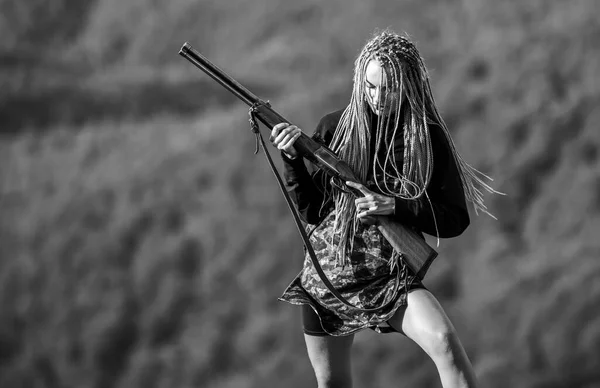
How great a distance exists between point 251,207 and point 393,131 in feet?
16.5

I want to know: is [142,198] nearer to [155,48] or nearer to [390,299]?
[155,48]

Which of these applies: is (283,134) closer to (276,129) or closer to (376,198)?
(276,129)

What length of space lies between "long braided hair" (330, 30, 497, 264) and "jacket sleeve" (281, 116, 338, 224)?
69 mm

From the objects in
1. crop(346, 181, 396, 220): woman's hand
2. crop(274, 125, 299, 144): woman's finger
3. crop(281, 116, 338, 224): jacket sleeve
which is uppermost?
crop(274, 125, 299, 144): woman's finger

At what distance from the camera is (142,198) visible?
27.5 ft


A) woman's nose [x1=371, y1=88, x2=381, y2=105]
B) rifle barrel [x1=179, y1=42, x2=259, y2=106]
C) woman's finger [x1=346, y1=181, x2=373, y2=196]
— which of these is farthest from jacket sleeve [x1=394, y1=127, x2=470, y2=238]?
rifle barrel [x1=179, y1=42, x2=259, y2=106]

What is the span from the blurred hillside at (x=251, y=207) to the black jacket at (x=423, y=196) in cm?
478

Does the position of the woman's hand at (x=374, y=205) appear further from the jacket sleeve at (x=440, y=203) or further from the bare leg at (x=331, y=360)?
the bare leg at (x=331, y=360)

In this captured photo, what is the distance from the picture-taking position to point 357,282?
3.28m

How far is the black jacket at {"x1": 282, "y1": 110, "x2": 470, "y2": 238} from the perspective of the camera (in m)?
3.18

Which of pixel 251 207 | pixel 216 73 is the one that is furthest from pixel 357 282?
pixel 251 207

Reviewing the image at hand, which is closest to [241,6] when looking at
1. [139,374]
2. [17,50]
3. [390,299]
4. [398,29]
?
[398,29]

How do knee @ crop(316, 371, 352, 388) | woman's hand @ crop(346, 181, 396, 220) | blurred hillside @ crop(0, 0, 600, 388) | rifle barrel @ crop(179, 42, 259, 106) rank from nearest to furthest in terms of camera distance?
woman's hand @ crop(346, 181, 396, 220) < knee @ crop(316, 371, 352, 388) < rifle barrel @ crop(179, 42, 259, 106) < blurred hillside @ crop(0, 0, 600, 388)

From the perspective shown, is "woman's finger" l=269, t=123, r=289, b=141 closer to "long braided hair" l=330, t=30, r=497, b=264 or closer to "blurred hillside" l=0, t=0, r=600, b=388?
"long braided hair" l=330, t=30, r=497, b=264
